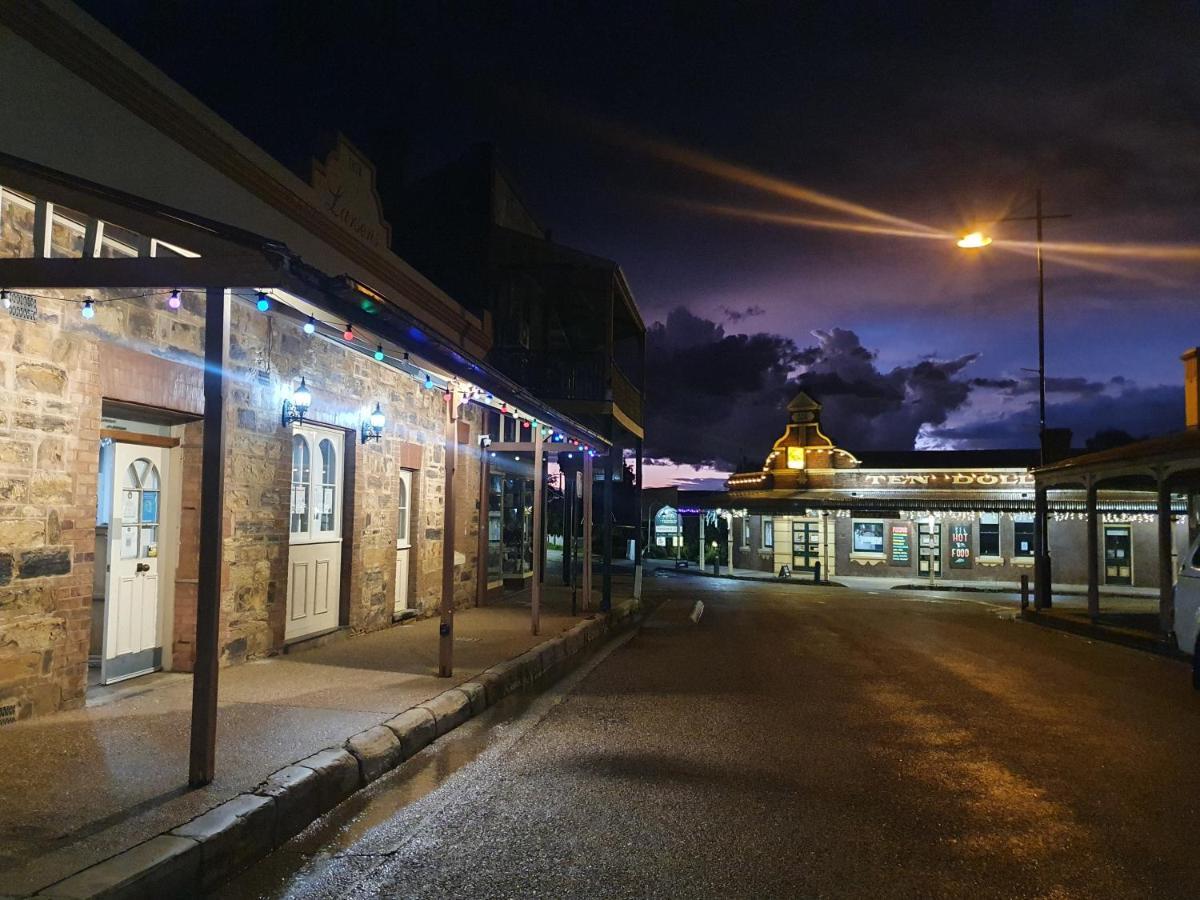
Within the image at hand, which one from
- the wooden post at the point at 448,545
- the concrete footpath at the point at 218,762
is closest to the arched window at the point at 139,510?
the concrete footpath at the point at 218,762

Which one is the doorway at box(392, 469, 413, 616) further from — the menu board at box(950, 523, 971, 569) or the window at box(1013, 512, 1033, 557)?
the window at box(1013, 512, 1033, 557)

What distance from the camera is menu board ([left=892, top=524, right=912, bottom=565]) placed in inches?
1316

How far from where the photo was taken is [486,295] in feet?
60.7

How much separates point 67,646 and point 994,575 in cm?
3149

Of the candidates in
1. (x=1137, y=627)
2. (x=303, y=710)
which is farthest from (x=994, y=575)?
(x=303, y=710)

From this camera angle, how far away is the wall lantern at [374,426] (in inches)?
451

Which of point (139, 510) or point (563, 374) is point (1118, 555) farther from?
point (139, 510)

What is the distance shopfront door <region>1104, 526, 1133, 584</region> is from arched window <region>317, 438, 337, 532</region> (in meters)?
28.9

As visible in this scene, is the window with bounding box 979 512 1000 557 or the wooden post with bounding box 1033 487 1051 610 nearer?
the wooden post with bounding box 1033 487 1051 610

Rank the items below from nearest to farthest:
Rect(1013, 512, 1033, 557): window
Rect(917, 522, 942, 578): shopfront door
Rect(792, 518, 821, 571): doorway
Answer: Rect(1013, 512, 1033, 557): window < Rect(917, 522, 942, 578): shopfront door < Rect(792, 518, 821, 571): doorway

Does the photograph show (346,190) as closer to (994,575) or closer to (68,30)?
(68,30)

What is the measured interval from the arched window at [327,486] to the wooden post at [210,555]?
561 cm

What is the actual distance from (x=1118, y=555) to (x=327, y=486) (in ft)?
96.8

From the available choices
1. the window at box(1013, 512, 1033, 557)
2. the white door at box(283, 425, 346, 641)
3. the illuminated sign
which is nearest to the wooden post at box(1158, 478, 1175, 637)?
the white door at box(283, 425, 346, 641)
